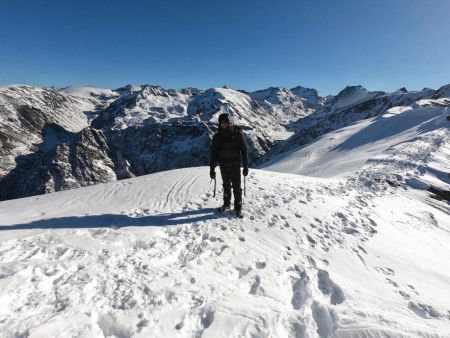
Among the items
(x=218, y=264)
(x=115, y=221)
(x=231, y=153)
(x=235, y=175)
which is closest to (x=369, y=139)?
(x=235, y=175)

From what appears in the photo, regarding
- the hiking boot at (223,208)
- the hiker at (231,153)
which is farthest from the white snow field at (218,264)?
the hiker at (231,153)

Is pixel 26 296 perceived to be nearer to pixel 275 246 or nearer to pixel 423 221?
pixel 275 246

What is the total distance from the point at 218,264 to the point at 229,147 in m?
4.06

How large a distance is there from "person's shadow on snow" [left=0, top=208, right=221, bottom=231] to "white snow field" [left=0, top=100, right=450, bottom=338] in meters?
0.05

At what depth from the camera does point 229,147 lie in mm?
10305

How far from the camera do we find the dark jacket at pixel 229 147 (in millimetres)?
10180

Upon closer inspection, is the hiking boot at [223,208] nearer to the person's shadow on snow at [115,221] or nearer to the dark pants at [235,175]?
the person's shadow on snow at [115,221]

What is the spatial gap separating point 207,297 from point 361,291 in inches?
131

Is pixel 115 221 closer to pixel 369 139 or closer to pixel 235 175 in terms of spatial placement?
pixel 235 175

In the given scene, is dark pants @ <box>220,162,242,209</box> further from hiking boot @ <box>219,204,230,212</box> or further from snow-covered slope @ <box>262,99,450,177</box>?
snow-covered slope @ <box>262,99,450,177</box>

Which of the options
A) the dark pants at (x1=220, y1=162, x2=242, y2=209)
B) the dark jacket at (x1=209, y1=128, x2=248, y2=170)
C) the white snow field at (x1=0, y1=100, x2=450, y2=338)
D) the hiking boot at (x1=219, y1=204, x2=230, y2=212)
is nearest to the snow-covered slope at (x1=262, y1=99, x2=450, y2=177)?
the white snow field at (x1=0, y1=100, x2=450, y2=338)

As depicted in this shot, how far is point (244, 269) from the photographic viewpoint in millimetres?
7324

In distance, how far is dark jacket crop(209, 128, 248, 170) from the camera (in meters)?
10.2

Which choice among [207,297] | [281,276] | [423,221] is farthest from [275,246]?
[423,221]
